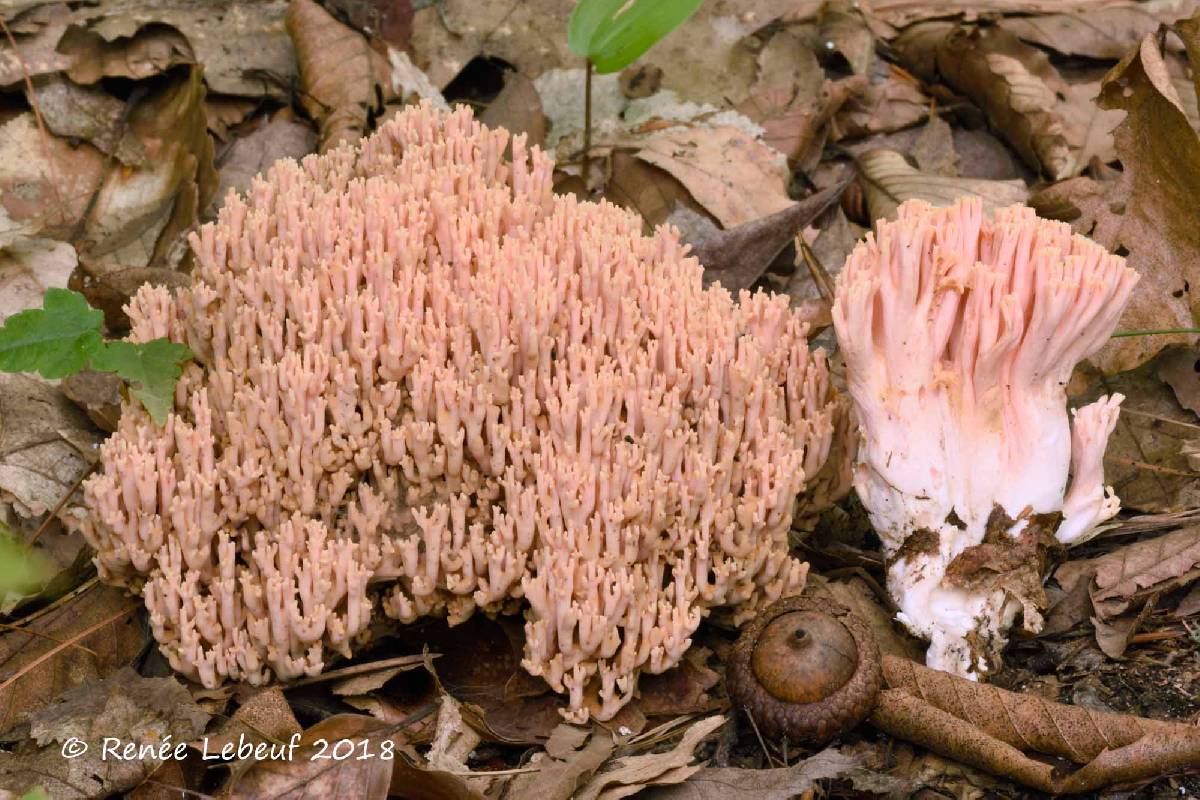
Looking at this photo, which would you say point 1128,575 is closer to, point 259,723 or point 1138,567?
point 1138,567

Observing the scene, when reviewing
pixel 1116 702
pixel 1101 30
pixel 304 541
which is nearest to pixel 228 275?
pixel 304 541

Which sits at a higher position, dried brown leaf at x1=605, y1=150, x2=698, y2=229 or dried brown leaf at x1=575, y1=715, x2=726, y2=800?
dried brown leaf at x1=605, y1=150, x2=698, y2=229

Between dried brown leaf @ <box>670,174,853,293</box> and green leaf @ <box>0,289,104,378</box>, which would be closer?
green leaf @ <box>0,289,104,378</box>

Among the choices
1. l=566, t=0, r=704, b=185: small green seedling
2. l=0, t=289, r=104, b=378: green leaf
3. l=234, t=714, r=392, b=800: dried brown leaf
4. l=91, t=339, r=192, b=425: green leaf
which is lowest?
l=234, t=714, r=392, b=800: dried brown leaf

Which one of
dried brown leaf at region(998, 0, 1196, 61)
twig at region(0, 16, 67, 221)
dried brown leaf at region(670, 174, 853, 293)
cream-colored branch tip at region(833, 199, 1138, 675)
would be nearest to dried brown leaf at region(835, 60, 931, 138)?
dried brown leaf at region(998, 0, 1196, 61)

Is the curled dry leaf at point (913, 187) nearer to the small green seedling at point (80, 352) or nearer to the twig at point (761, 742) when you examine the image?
the twig at point (761, 742)

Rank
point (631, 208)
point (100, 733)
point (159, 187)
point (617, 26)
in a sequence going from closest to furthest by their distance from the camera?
1. point (100, 733)
2. point (617, 26)
3. point (631, 208)
4. point (159, 187)

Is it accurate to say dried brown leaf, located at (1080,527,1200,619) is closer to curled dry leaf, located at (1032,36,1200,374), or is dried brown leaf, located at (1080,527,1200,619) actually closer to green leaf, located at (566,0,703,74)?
curled dry leaf, located at (1032,36,1200,374)

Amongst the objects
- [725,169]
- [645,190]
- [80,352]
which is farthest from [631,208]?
[80,352]
